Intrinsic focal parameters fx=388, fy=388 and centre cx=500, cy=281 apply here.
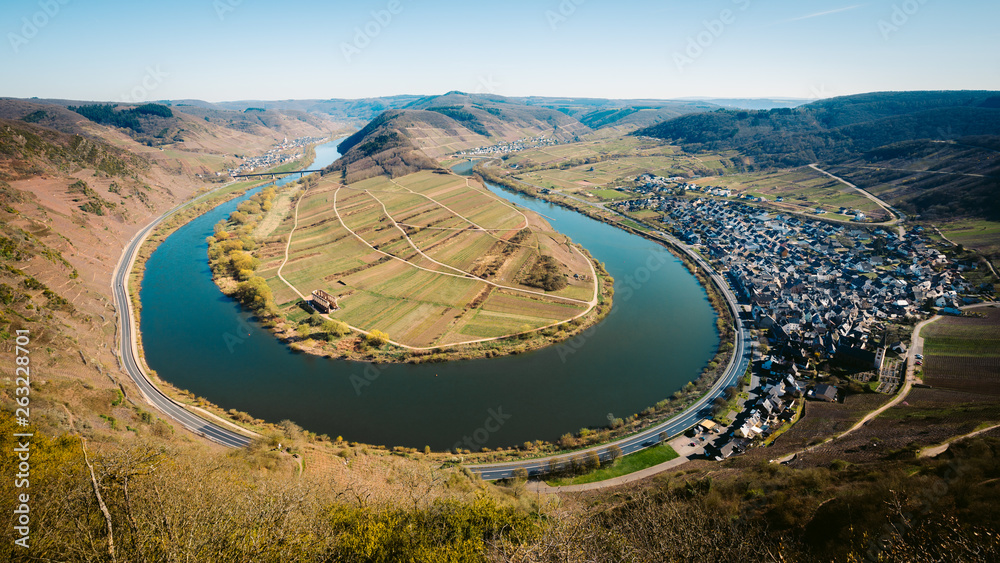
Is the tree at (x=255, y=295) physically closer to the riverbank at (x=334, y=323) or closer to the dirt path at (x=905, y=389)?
the riverbank at (x=334, y=323)

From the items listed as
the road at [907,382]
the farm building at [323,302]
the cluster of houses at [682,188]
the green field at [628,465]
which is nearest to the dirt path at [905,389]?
the road at [907,382]

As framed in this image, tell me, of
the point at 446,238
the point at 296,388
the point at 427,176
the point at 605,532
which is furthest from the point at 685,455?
the point at 427,176

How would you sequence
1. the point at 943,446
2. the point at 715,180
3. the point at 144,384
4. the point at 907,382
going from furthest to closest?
the point at 715,180, the point at 144,384, the point at 907,382, the point at 943,446

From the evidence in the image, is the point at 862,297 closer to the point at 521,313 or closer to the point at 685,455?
the point at 685,455

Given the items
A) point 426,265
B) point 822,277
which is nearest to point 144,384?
point 426,265

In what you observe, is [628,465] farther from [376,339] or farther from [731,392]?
[376,339]

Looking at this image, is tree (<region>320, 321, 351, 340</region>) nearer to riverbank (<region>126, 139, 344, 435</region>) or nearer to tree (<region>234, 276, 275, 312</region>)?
tree (<region>234, 276, 275, 312</region>)
